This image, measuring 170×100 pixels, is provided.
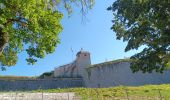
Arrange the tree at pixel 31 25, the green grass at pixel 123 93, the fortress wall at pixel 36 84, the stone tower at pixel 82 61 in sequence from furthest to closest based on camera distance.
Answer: the stone tower at pixel 82 61 → the fortress wall at pixel 36 84 → the green grass at pixel 123 93 → the tree at pixel 31 25

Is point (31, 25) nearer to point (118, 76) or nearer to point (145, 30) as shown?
point (145, 30)

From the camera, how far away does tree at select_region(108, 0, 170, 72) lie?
26.5m

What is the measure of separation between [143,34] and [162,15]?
334cm

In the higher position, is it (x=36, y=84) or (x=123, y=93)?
(x=36, y=84)

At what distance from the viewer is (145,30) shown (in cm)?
2891

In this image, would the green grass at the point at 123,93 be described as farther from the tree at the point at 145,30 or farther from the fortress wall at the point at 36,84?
the fortress wall at the point at 36,84

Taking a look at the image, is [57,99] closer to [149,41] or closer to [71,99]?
[71,99]

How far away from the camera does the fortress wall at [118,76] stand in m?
60.6

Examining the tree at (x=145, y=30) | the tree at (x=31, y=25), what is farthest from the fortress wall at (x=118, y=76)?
the tree at (x=31, y=25)

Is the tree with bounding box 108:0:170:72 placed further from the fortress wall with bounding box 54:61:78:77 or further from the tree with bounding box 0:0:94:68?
the fortress wall with bounding box 54:61:78:77

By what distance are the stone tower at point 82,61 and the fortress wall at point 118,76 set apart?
227 centimetres

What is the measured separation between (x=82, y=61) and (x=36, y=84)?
15055 millimetres

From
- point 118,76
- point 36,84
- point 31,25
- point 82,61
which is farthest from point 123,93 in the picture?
point 82,61

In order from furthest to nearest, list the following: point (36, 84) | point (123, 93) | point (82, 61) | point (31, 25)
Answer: point (82, 61) < point (36, 84) < point (123, 93) < point (31, 25)
